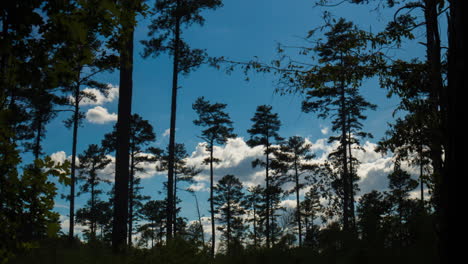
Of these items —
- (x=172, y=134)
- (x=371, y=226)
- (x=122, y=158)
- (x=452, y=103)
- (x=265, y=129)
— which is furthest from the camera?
(x=265, y=129)

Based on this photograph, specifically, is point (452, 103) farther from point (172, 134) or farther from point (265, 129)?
point (265, 129)

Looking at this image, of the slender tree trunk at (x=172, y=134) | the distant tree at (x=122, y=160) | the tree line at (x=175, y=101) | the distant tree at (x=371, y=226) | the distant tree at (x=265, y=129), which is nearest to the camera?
the tree line at (x=175, y=101)

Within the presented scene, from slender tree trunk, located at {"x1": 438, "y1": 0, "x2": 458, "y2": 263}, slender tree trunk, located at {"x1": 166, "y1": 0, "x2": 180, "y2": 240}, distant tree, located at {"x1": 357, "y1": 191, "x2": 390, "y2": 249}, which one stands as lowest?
distant tree, located at {"x1": 357, "y1": 191, "x2": 390, "y2": 249}

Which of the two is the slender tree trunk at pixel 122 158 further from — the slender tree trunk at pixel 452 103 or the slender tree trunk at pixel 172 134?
the slender tree trunk at pixel 172 134

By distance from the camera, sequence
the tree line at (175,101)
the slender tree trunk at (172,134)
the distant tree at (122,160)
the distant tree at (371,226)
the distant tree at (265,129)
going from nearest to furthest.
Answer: the tree line at (175,101) < the distant tree at (371,226) < the distant tree at (122,160) < the slender tree trunk at (172,134) < the distant tree at (265,129)

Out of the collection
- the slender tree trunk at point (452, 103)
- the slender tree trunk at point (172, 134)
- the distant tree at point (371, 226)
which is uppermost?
the slender tree trunk at point (172, 134)

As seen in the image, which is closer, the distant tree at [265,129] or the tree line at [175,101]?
the tree line at [175,101]

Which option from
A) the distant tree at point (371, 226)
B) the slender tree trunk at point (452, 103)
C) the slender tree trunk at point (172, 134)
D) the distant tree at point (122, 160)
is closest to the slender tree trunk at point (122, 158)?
the distant tree at point (122, 160)

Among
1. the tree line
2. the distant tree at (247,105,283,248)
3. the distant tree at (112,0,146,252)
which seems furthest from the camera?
the distant tree at (247,105,283,248)

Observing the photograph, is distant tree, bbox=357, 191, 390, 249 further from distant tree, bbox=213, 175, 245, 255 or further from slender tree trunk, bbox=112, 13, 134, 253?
distant tree, bbox=213, 175, 245, 255

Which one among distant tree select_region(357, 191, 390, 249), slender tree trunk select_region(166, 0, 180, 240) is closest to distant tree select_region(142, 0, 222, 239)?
slender tree trunk select_region(166, 0, 180, 240)

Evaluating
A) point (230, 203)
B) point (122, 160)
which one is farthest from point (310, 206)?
point (122, 160)

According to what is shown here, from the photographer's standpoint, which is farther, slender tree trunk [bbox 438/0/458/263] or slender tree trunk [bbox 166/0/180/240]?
slender tree trunk [bbox 166/0/180/240]

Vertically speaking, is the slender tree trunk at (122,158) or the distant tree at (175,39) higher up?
the distant tree at (175,39)
